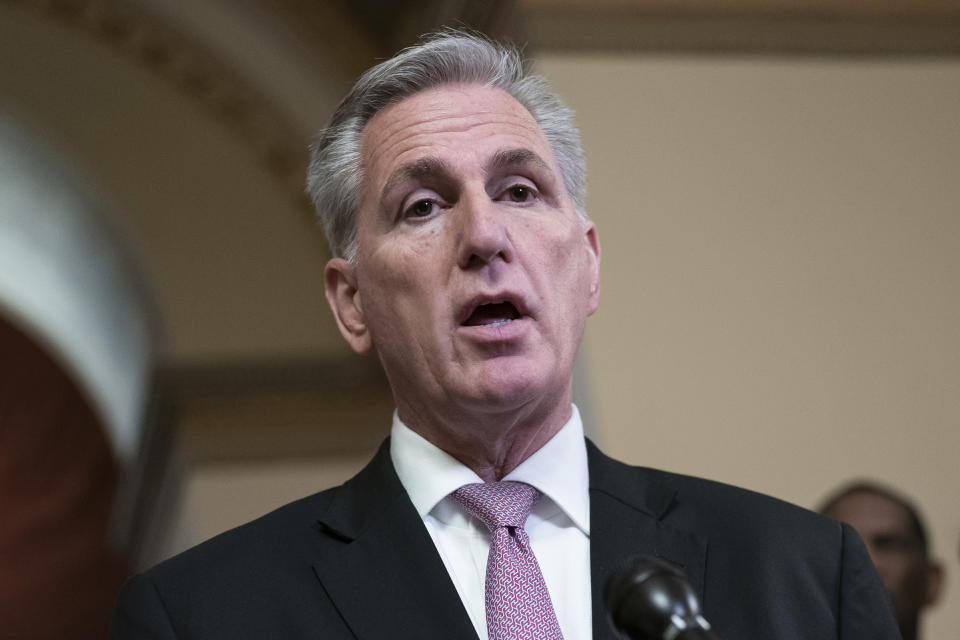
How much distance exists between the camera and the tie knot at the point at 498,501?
1909mm

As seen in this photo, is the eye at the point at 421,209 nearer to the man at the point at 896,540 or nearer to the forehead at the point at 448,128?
the forehead at the point at 448,128

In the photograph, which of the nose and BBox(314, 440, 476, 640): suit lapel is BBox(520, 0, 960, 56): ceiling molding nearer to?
the nose

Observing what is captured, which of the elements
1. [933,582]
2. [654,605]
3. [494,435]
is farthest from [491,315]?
[933,582]

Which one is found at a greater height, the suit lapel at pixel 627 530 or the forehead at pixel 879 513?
the forehead at pixel 879 513

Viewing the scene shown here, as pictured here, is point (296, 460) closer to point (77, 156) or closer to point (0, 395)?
point (77, 156)

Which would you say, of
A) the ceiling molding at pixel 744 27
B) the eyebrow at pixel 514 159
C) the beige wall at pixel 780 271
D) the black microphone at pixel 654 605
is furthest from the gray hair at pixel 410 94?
the ceiling molding at pixel 744 27

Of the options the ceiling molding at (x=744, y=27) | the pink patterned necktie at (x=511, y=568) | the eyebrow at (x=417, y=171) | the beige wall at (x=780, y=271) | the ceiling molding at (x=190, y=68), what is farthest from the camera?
the ceiling molding at (x=190, y=68)

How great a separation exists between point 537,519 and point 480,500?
0.09 meters

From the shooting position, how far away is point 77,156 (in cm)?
744

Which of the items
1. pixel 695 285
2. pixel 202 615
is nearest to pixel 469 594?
pixel 202 615

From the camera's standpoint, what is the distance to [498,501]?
1.94 m

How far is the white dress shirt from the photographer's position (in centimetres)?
189

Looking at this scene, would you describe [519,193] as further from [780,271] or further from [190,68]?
[190,68]

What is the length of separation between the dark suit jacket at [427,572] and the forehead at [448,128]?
0.48m
